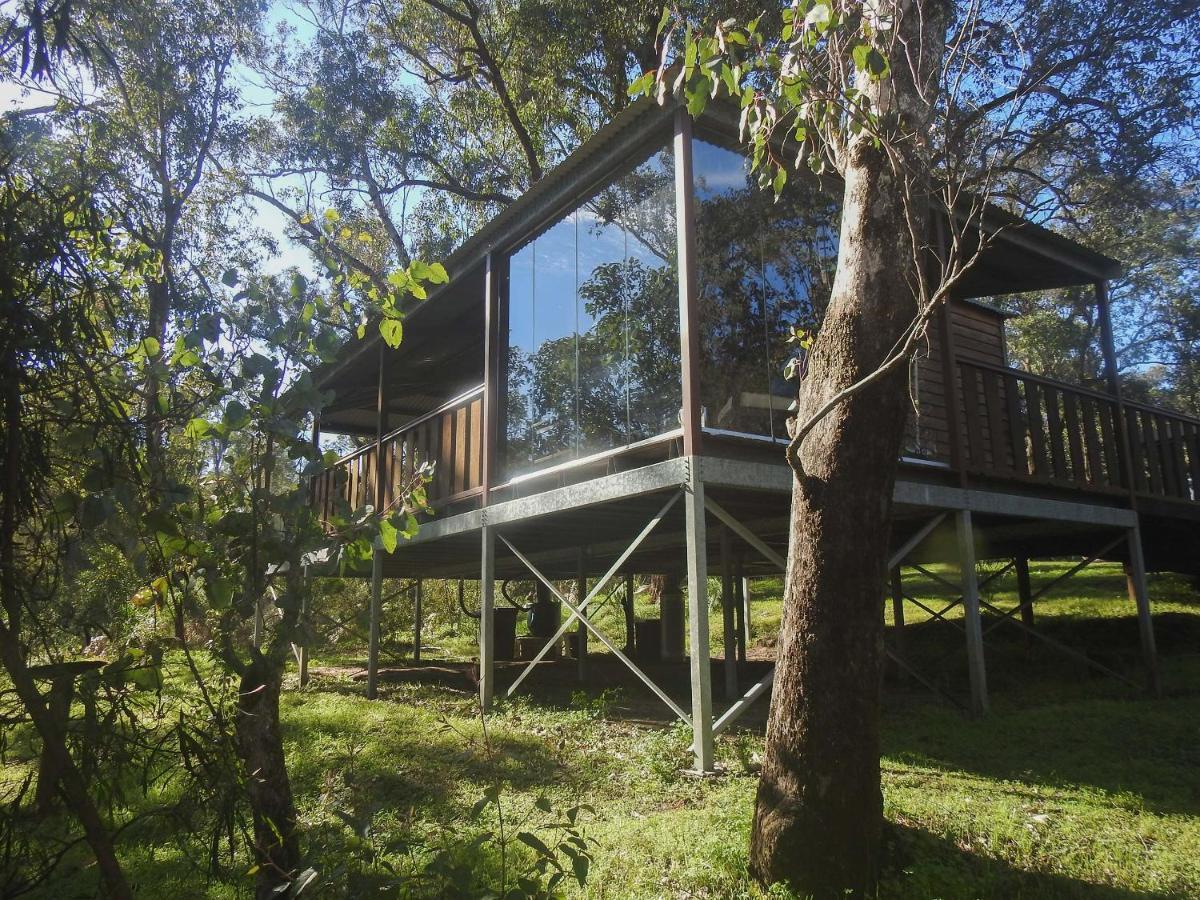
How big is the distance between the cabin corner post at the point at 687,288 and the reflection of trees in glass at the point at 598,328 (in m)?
0.43

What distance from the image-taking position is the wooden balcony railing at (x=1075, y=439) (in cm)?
833

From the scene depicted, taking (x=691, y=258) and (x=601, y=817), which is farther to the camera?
(x=691, y=258)

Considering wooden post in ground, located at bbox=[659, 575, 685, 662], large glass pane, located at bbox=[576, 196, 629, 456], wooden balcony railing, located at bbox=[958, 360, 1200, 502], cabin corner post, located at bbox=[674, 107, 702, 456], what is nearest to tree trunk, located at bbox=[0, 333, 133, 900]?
cabin corner post, located at bbox=[674, 107, 702, 456]

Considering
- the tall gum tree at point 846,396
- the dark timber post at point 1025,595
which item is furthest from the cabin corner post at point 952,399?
the tall gum tree at point 846,396

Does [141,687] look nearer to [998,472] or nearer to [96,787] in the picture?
[96,787]

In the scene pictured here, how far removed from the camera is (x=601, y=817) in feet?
15.9

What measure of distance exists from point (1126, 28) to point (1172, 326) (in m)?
14.6

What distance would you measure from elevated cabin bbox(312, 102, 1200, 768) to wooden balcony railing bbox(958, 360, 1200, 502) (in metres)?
0.03

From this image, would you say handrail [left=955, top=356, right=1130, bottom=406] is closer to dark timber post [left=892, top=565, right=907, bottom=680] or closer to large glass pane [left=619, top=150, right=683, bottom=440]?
dark timber post [left=892, top=565, right=907, bottom=680]

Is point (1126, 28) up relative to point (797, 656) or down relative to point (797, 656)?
up

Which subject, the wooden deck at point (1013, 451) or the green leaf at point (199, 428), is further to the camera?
the wooden deck at point (1013, 451)

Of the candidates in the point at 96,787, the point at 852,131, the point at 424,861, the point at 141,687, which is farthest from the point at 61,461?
the point at 852,131

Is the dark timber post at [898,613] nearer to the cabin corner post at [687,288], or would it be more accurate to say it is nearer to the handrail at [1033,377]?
the handrail at [1033,377]

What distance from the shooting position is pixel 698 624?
5.61m
